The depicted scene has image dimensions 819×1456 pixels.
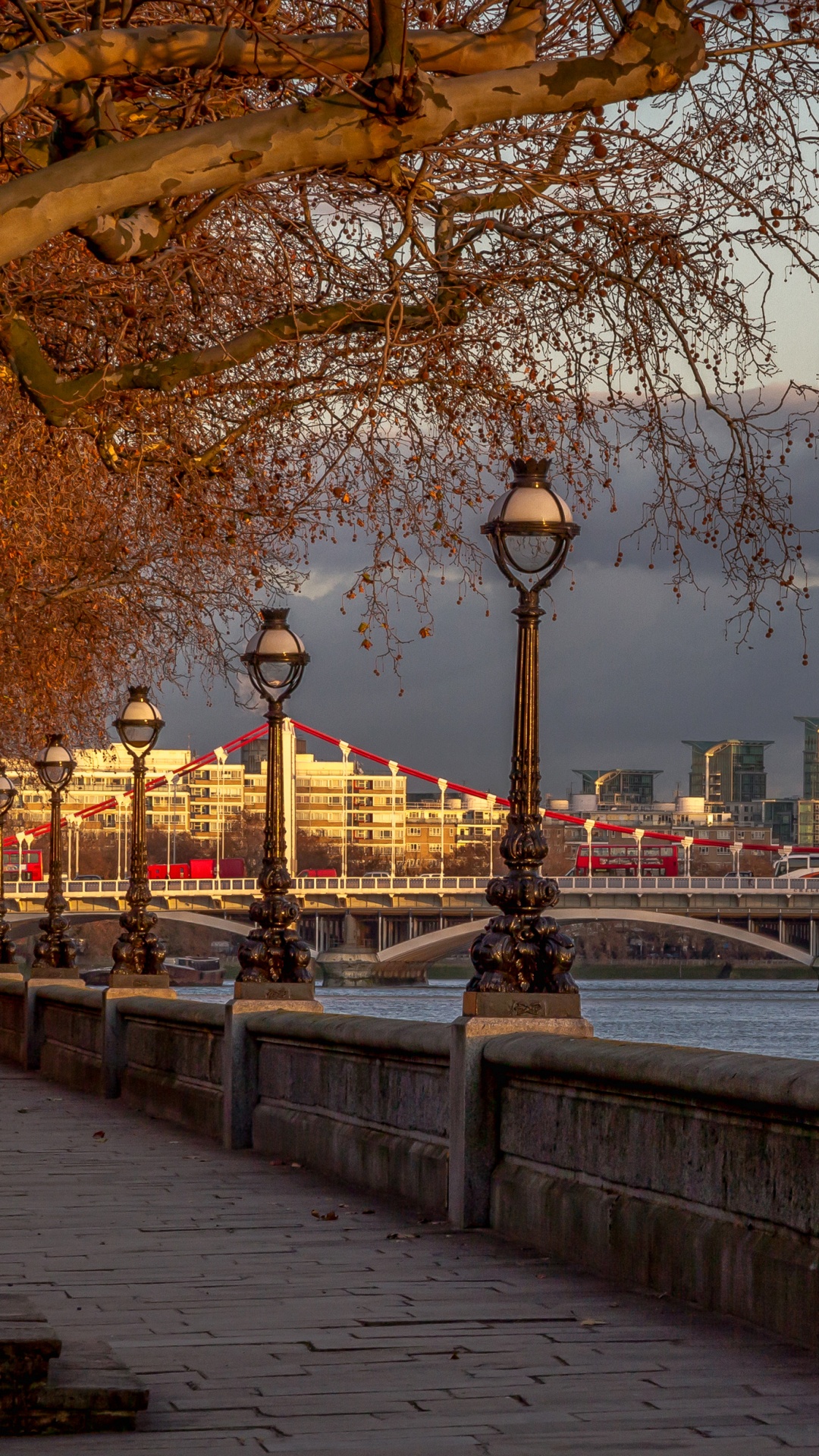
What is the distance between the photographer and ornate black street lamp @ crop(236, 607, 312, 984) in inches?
522

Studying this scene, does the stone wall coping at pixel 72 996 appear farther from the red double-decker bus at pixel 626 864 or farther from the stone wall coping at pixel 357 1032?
the red double-decker bus at pixel 626 864

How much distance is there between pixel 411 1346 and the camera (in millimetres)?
5801

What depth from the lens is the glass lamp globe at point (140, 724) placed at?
19078 mm

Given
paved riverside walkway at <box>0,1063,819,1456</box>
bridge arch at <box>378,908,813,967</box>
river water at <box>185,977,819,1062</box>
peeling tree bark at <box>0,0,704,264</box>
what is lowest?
river water at <box>185,977,819,1062</box>

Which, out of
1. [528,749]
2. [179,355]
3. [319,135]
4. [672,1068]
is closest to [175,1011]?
[179,355]

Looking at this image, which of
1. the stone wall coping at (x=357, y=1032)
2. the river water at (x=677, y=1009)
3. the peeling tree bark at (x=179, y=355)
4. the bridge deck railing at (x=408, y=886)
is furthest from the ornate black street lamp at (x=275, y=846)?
the bridge deck railing at (x=408, y=886)

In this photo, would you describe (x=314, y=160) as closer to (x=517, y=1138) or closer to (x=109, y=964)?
(x=517, y=1138)

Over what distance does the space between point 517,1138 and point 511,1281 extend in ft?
4.01

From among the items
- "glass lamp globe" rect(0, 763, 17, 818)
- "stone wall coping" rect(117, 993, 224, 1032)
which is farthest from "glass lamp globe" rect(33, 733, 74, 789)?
"stone wall coping" rect(117, 993, 224, 1032)

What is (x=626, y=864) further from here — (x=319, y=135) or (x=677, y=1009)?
(x=319, y=135)

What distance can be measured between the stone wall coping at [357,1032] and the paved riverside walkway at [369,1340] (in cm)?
74

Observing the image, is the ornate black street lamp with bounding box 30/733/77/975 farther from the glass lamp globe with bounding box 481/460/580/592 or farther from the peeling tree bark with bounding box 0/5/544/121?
the peeling tree bark with bounding box 0/5/544/121

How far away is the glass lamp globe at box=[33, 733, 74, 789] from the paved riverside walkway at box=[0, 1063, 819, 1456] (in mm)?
14082

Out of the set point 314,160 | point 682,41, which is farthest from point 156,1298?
point 682,41
